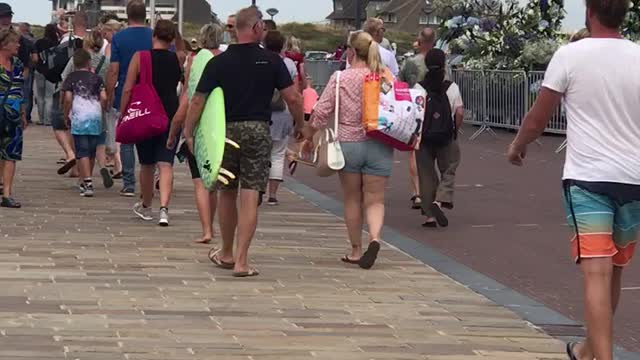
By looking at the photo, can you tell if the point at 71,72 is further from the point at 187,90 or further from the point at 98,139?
the point at 187,90

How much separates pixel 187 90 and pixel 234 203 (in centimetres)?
169

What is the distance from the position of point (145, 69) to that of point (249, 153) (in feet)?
9.52

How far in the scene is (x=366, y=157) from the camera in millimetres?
10289

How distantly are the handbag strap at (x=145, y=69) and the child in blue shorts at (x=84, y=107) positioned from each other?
2.74 m

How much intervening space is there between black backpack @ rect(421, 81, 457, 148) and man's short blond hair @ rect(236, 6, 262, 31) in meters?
3.59

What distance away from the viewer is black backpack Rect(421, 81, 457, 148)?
1303 centimetres

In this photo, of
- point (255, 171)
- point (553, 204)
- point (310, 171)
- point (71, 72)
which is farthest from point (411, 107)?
point (310, 171)

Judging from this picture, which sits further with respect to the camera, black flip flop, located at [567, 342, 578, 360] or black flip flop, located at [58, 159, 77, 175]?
black flip flop, located at [58, 159, 77, 175]

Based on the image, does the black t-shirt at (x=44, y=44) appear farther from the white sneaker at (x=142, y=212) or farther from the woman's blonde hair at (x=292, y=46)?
the white sneaker at (x=142, y=212)

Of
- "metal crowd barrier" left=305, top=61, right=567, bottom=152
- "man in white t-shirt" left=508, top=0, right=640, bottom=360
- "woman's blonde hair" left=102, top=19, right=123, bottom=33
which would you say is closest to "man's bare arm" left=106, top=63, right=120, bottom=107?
"woman's blonde hair" left=102, top=19, right=123, bottom=33

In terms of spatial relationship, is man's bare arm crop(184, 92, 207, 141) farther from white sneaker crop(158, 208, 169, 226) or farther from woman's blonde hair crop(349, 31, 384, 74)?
white sneaker crop(158, 208, 169, 226)

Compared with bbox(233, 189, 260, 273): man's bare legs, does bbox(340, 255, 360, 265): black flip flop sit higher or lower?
lower

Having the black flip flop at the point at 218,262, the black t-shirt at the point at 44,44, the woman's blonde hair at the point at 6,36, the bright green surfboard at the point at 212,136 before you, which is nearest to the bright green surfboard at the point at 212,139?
the bright green surfboard at the point at 212,136

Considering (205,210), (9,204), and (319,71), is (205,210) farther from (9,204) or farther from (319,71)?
(319,71)
